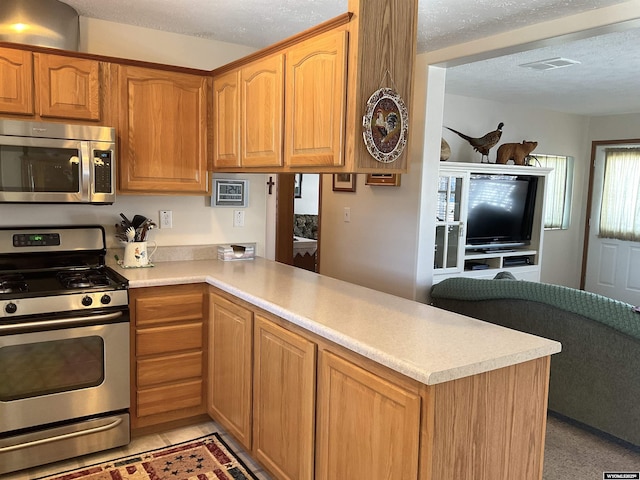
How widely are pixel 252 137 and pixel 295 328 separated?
45.9 inches

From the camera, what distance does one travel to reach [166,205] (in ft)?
11.2

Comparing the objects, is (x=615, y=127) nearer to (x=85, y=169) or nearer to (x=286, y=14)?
(x=286, y=14)

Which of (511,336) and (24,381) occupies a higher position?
(511,336)

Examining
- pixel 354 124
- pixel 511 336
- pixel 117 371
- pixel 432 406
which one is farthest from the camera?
pixel 117 371

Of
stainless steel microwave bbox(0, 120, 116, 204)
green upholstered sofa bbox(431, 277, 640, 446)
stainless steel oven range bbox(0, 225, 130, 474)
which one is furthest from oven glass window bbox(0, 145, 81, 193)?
green upholstered sofa bbox(431, 277, 640, 446)

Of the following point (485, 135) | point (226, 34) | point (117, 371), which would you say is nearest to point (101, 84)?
point (226, 34)

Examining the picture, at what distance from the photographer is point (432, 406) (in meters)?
1.53

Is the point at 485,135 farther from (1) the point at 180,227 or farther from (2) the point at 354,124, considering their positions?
(2) the point at 354,124

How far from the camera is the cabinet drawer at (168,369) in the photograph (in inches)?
112

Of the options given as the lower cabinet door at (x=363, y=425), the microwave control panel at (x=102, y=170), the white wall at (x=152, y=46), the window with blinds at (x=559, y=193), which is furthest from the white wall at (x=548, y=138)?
the lower cabinet door at (x=363, y=425)

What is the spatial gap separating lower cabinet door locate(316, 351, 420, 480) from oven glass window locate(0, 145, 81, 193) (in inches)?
66.1

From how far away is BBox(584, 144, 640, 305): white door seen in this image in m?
6.44

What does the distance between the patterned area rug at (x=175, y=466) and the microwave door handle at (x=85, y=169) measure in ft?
4.43

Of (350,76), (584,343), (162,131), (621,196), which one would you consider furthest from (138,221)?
(621,196)
